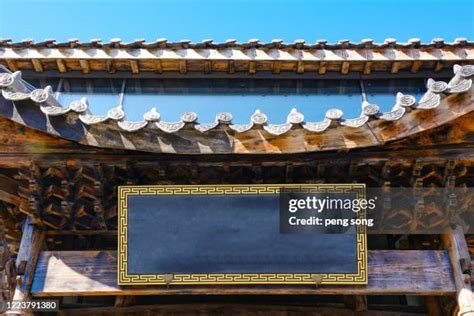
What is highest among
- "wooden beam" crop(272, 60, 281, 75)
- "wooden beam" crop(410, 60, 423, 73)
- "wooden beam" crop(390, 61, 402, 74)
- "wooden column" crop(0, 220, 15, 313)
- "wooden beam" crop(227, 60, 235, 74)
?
"wooden beam" crop(410, 60, 423, 73)

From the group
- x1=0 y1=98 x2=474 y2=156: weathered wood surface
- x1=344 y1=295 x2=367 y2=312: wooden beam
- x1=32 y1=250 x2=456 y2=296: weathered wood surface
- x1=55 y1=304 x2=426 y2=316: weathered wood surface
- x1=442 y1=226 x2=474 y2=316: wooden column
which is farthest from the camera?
x1=55 y1=304 x2=426 y2=316: weathered wood surface

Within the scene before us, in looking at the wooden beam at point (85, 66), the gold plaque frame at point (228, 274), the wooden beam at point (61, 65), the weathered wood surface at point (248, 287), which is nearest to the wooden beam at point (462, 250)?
the weathered wood surface at point (248, 287)

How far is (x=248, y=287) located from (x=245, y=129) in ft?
4.52

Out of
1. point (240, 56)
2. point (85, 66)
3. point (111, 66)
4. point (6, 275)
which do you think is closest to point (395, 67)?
point (240, 56)

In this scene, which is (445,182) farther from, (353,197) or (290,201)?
(290,201)

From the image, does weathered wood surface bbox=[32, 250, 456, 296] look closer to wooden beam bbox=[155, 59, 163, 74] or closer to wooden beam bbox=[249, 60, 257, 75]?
wooden beam bbox=[155, 59, 163, 74]

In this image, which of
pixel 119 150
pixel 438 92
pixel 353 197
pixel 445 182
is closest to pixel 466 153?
pixel 445 182

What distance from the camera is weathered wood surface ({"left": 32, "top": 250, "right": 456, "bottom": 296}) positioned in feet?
16.3

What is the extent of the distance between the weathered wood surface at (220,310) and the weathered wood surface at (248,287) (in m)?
1.13

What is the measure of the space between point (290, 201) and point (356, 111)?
76.6 inches

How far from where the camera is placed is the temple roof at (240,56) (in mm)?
6730

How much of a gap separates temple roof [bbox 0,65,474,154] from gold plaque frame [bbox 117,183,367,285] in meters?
0.42

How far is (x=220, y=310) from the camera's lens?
6039 mm

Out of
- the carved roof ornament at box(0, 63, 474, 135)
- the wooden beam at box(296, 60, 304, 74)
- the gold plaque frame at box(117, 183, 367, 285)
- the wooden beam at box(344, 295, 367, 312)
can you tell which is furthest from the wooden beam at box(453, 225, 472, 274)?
the wooden beam at box(296, 60, 304, 74)
